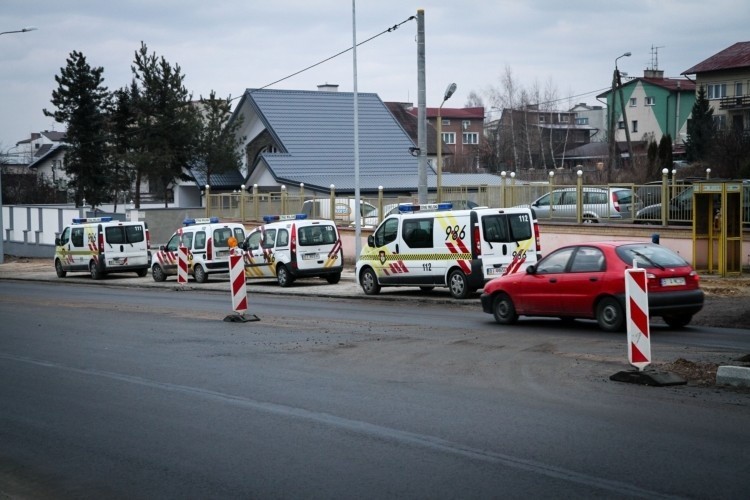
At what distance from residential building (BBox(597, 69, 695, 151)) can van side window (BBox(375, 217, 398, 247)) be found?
6374 centimetres

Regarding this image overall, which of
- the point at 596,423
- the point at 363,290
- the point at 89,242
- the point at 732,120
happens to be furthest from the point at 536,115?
the point at 596,423

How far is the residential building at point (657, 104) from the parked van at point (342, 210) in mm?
50902

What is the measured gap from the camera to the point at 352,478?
705 centimetres

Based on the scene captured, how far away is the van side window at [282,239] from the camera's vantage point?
29.2 meters

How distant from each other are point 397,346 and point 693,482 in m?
7.88

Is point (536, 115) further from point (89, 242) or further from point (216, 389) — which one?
point (216, 389)

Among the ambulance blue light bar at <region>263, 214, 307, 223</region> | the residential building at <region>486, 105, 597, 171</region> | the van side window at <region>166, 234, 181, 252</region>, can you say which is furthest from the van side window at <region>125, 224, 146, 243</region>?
the residential building at <region>486, 105, 597, 171</region>

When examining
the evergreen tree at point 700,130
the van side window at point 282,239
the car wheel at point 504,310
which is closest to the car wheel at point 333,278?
the van side window at point 282,239

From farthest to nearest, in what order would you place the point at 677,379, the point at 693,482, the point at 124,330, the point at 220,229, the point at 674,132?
1. the point at 674,132
2. the point at 220,229
3. the point at 124,330
4. the point at 677,379
5. the point at 693,482

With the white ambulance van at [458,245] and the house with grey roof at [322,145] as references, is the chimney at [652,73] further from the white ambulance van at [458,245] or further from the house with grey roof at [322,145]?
the white ambulance van at [458,245]

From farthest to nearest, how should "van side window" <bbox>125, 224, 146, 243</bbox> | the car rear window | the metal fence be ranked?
"van side window" <bbox>125, 224, 146, 243</bbox> → the metal fence → the car rear window

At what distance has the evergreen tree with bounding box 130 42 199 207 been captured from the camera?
5984 centimetres

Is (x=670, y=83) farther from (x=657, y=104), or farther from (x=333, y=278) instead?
(x=333, y=278)

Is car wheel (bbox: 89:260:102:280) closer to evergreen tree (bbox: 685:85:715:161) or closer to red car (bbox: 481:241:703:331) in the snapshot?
red car (bbox: 481:241:703:331)
